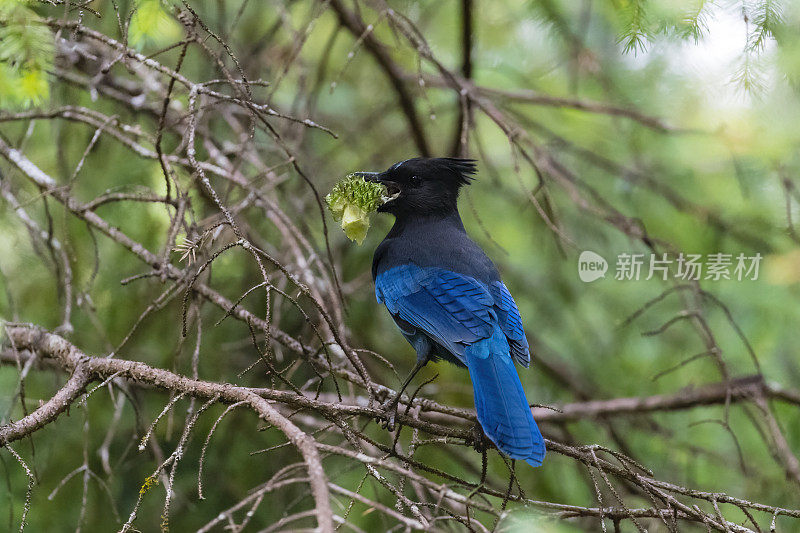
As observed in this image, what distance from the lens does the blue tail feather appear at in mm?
2357

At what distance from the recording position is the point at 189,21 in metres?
2.04

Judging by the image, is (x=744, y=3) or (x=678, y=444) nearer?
(x=744, y=3)

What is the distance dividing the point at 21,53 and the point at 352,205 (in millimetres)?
1591

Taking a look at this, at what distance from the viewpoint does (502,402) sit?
2570 millimetres

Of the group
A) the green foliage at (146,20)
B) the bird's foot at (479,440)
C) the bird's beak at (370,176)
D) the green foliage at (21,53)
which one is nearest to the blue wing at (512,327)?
the bird's foot at (479,440)

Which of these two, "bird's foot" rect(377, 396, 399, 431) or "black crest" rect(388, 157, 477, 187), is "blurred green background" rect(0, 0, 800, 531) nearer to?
"black crest" rect(388, 157, 477, 187)

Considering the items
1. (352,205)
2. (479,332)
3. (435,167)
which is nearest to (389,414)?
(479,332)

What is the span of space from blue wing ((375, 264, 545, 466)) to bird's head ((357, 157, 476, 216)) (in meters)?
0.36

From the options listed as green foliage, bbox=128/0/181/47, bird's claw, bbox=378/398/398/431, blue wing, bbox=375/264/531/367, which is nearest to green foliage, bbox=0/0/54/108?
green foliage, bbox=128/0/181/47

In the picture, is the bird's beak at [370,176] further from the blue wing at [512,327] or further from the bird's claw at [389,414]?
the bird's claw at [389,414]

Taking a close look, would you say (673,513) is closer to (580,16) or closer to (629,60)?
(580,16)

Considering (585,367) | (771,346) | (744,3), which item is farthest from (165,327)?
(771,346)

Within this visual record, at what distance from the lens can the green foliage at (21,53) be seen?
178 centimetres

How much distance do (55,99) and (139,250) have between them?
4.04 feet
